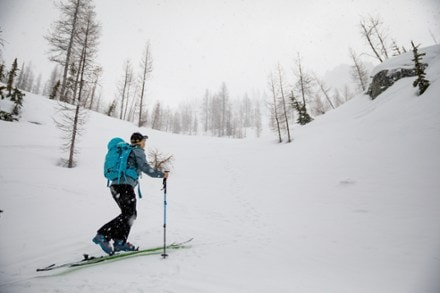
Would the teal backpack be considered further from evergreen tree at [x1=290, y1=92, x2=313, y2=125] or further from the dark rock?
evergreen tree at [x1=290, y1=92, x2=313, y2=125]

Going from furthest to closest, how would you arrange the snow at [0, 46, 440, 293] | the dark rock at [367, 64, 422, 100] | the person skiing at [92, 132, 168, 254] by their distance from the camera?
the dark rock at [367, 64, 422, 100] < the person skiing at [92, 132, 168, 254] < the snow at [0, 46, 440, 293]

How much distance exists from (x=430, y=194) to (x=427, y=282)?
4.19 metres

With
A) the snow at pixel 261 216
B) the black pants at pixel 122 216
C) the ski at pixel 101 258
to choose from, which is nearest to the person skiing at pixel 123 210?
the black pants at pixel 122 216

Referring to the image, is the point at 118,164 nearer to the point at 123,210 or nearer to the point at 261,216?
the point at 123,210

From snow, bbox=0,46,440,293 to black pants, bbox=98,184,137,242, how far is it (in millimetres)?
539

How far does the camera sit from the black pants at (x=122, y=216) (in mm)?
3498

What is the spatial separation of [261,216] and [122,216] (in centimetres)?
509

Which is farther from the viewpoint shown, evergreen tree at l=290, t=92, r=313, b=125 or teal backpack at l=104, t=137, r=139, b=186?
evergreen tree at l=290, t=92, r=313, b=125

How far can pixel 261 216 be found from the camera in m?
7.13

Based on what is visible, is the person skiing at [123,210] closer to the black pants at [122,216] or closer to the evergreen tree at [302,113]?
the black pants at [122,216]

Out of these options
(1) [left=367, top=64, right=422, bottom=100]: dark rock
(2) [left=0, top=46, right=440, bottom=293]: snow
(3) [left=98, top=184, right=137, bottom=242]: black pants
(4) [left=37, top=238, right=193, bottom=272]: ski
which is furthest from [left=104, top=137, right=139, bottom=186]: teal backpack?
(1) [left=367, top=64, right=422, bottom=100]: dark rock

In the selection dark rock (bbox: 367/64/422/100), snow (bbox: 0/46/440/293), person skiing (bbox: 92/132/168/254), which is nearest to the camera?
snow (bbox: 0/46/440/293)

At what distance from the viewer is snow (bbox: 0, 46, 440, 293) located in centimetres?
299

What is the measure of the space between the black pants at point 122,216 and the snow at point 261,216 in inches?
21.2
